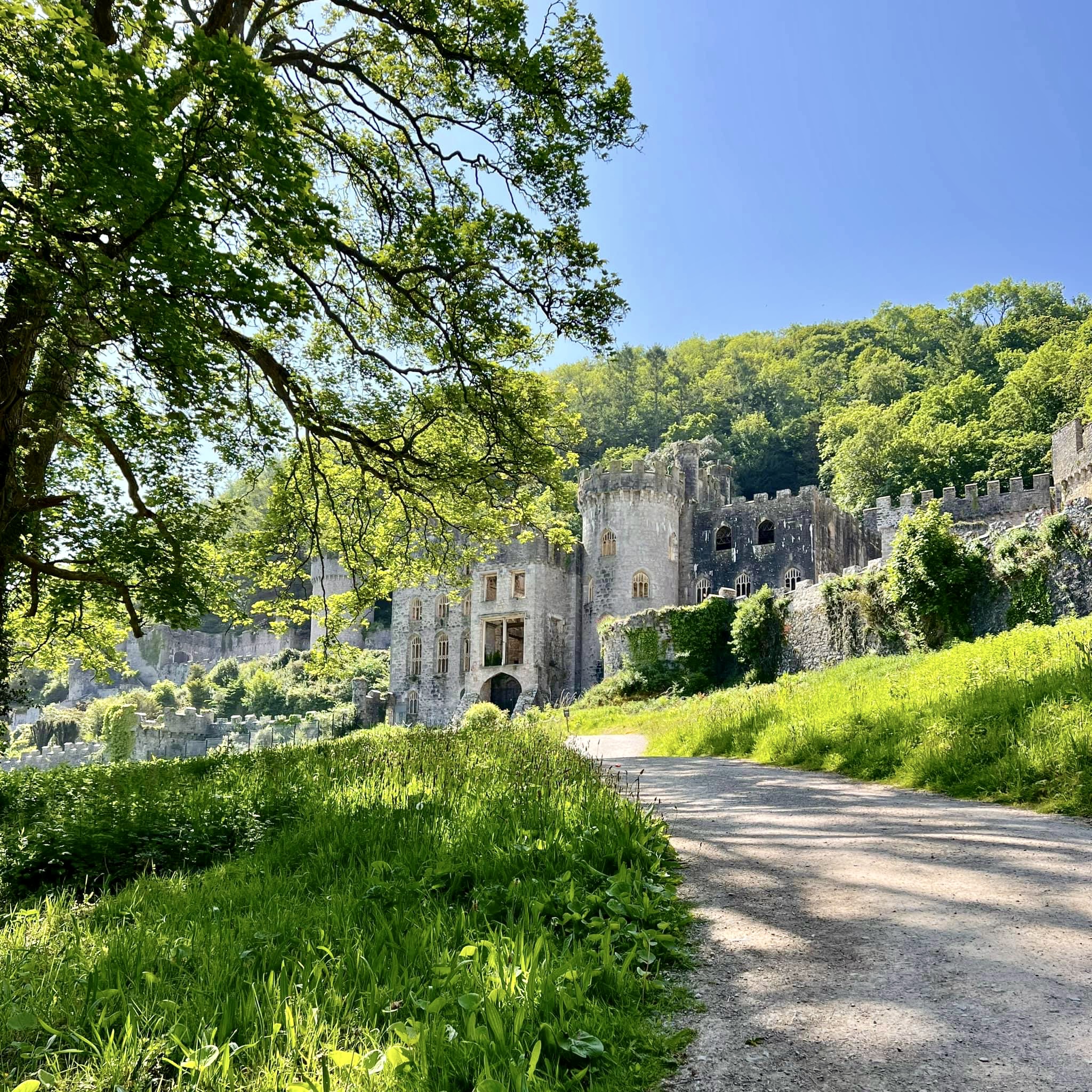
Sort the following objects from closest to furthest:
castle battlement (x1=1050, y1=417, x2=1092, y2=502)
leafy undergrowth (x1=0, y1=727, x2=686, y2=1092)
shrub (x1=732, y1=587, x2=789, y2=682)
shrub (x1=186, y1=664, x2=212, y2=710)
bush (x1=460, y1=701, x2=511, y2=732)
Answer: leafy undergrowth (x1=0, y1=727, x2=686, y2=1092)
bush (x1=460, y1=701, x2=511, y2=732)
shrub (x1=732, y1=587, x2=789, y2=682)
castle battlement (x1=1050, y1=417, x2=1092, y2=502)
shrub (x1=186, y1=664, x2=212, y2=710)

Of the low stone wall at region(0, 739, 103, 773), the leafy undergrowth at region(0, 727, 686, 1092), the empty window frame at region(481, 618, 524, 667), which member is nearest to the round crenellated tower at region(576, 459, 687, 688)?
the empty window frame at region(481, 618, 524, 667)

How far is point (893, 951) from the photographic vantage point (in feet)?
11.5

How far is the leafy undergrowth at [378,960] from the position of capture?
8.82 ft

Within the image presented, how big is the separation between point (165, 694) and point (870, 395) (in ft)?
183

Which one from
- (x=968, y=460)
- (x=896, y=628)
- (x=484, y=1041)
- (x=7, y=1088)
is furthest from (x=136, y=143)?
(x=968, y=460)

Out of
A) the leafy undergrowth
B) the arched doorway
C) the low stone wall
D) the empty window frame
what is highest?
the empty window frame

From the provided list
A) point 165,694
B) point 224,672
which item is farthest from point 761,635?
point 224,672

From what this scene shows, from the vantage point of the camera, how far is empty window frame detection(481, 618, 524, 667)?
42656mm

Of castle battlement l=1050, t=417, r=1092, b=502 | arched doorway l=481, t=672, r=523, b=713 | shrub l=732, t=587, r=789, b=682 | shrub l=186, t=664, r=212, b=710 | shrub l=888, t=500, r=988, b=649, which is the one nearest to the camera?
shrub l=888, t=500, r=988, b=649

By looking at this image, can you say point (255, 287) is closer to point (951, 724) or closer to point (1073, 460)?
point (951, 724)

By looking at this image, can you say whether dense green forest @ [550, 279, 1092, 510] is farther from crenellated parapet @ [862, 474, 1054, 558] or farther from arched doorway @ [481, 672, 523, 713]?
arched doorway @ [481, 672, 523, 713]

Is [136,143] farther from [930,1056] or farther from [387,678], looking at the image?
[387,678]

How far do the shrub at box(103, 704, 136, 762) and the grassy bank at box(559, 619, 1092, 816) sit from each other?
28.3 metres

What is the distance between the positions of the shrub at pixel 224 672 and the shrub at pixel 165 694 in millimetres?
5272
